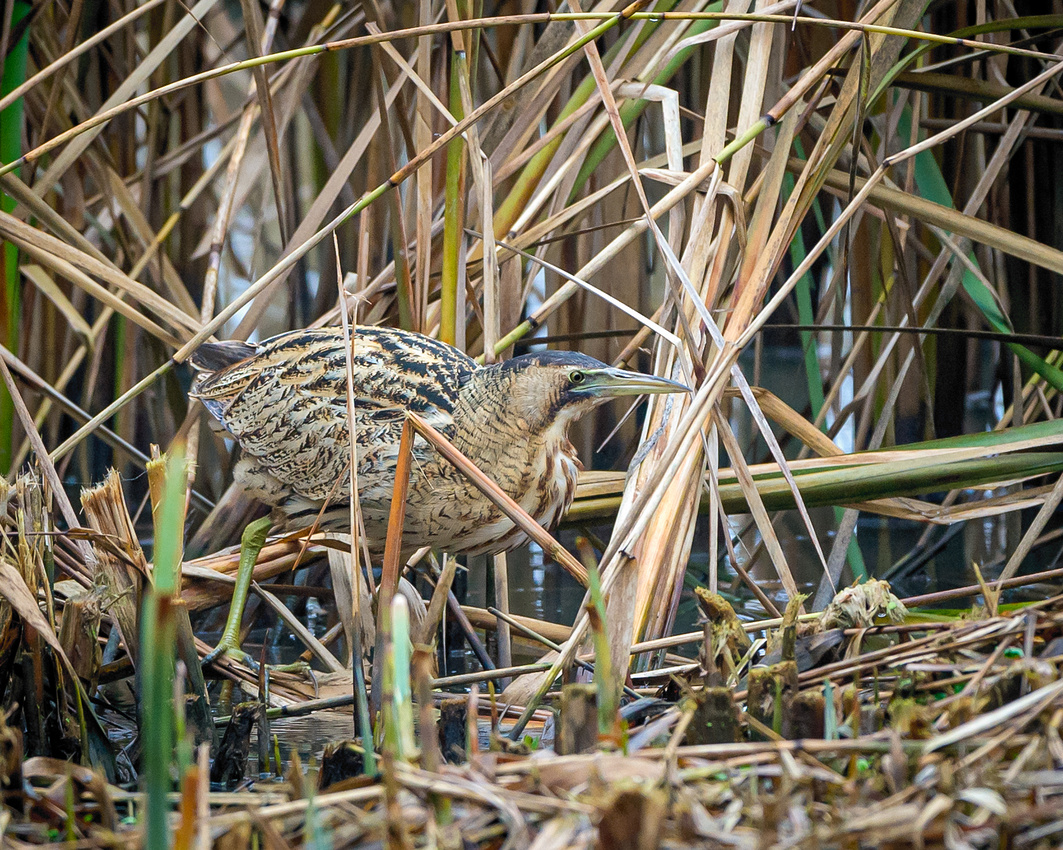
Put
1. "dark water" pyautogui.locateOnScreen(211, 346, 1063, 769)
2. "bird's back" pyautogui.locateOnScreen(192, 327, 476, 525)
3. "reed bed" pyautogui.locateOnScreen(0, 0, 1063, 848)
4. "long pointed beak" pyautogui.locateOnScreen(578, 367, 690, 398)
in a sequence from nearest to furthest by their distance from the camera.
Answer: "reed bed" pyautogui.locateOnScreen(0, 0, 1063, 848) < "long pointed beak" pyautogui.locateOnScreen(578, 367, 690, 398) < "bird's back" pyautogui.locateOnScreen(192, 327, 476, 525) < "dark water" pyautogui.locateOnScreen(211, 346, 1063, 769)

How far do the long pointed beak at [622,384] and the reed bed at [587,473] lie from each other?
0.06 m

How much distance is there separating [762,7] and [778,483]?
90 cm

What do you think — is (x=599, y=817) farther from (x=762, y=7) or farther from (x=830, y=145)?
(x=762, y=7)

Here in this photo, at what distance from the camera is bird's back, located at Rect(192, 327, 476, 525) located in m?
2.23

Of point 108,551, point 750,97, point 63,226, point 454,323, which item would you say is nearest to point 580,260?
point 454,323

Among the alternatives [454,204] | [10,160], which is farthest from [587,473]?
[10,160]

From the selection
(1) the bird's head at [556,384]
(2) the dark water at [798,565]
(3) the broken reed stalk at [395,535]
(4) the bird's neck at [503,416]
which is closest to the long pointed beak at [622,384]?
(1) the bird's head at [556,384]

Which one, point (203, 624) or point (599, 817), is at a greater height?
point (599, 817)

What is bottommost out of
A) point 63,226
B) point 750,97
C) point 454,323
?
point 454,323

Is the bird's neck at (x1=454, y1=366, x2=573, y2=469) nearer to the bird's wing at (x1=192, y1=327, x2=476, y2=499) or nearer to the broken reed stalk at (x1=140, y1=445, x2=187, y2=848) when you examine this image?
the bird's wing at (x1=192, y1=327, x2=476, y2=499)

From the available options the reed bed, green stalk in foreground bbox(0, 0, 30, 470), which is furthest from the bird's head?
green stalk in foreground bbox(0, 0, 30, 470)

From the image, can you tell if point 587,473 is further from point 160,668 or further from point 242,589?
point 160,668

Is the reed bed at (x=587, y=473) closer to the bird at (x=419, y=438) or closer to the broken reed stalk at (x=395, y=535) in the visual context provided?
the broken reed stalk at (x=395, y=535)

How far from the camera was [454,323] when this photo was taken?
242 cm
